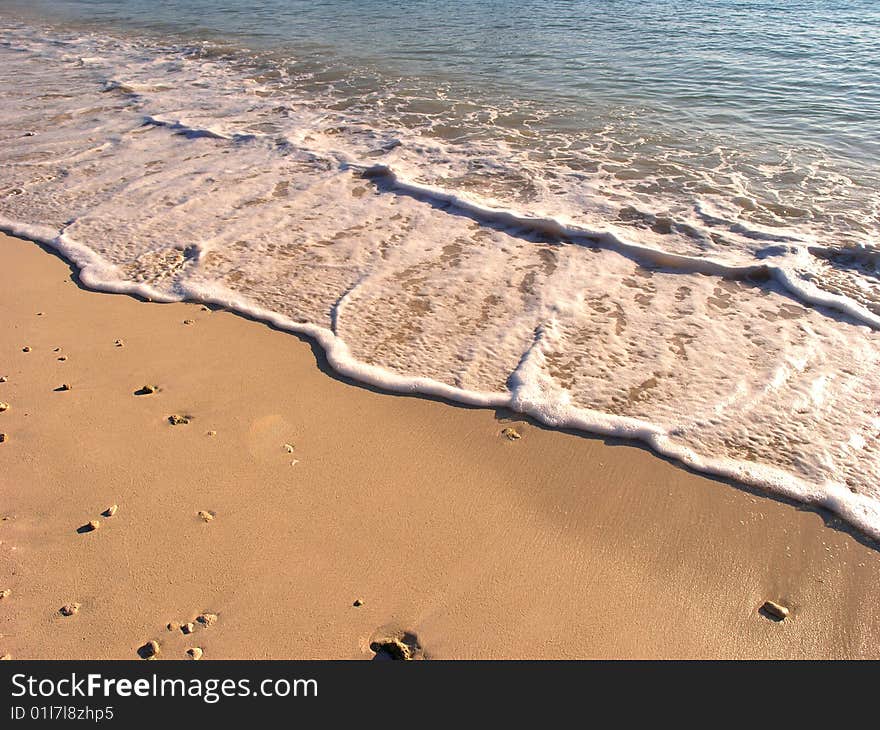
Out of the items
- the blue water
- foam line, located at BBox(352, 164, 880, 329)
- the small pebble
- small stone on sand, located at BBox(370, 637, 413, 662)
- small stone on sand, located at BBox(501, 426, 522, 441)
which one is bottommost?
small stone on sand, located at BBox(370, 637, 413, 662)

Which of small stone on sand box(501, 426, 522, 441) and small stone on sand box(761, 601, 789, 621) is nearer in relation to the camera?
small stone on sand box(761, 601, 789, 621)

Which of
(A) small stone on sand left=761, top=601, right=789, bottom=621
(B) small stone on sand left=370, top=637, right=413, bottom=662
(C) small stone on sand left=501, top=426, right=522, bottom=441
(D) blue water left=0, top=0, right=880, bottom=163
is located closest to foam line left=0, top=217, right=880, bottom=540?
(C) small stone on sand left=501, top=426, right=522, bottom=441

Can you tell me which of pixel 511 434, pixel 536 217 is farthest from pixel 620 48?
pixel 511 434

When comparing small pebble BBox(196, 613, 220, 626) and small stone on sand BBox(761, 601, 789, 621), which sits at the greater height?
small stone on sand BBox(761, 601, 789, 621)

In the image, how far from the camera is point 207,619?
2531 mm

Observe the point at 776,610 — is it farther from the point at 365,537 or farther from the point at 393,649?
the point at 365,537

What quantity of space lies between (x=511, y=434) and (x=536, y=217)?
3155 millimetres

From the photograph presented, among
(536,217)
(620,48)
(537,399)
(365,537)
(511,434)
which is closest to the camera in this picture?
(365,537)

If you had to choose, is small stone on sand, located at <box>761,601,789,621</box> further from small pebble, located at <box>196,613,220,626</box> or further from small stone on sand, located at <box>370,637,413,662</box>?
small pebble, located at <box>196,613,220,626</box>

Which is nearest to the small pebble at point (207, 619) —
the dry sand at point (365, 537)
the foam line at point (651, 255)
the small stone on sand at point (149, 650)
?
the dry sand at point (365, 537)

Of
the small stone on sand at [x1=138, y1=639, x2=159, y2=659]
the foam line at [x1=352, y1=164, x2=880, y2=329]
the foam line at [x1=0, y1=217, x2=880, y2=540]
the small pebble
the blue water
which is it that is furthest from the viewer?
the blue water

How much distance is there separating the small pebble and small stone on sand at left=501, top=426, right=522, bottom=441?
1.73 metres

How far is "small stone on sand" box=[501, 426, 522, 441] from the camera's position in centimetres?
354
